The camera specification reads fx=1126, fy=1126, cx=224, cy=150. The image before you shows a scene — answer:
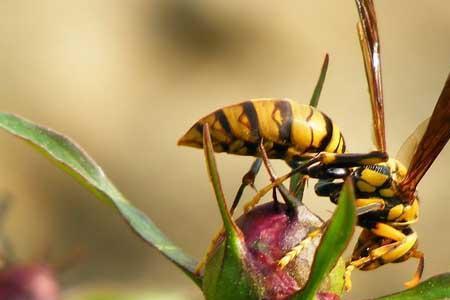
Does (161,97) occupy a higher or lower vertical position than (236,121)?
lower

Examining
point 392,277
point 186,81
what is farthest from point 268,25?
point 392,277

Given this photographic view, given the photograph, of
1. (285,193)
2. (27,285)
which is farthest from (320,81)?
(27,285)

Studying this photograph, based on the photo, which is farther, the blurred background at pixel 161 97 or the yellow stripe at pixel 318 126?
the blurred background at pixel 161 97

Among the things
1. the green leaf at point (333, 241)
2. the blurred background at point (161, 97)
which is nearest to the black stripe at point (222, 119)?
the green leaf at point (333, 241)

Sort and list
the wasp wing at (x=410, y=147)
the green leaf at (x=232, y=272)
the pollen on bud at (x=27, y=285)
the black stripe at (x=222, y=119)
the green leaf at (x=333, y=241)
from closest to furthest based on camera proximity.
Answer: the green leaf at (x=333, y=241)
the green leaf at (x=232, y=272)
the black stripe at (x=222, y=119)
the wasp wing at (x=410, y=147)
the pollen on bud at (x=27, y=285)

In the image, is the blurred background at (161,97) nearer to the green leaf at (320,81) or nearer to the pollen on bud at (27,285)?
the pollen on bud at (27,285)

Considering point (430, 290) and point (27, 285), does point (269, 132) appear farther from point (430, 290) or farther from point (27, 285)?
point (27, 285)

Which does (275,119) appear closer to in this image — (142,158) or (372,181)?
(372,181)
